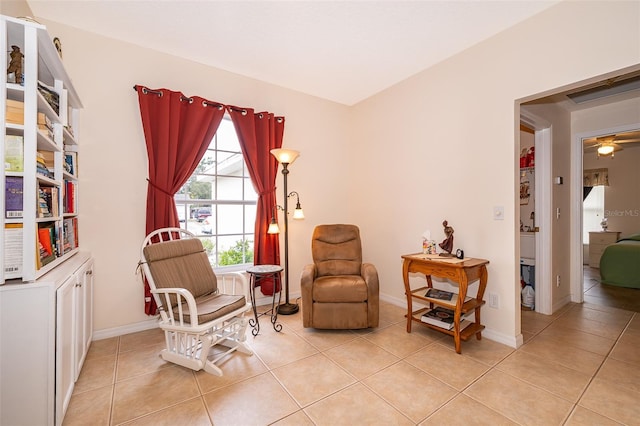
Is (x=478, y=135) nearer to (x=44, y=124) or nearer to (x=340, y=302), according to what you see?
(x=340, y=302)

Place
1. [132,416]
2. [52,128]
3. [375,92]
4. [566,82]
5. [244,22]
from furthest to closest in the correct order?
1. [375,92]
2. [244,22]
3. [566,82]
4. [52,128]
5. [132,416]

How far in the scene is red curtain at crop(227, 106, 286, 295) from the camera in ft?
10.3

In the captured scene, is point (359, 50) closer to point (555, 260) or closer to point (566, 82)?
Answer: point (566, 82)

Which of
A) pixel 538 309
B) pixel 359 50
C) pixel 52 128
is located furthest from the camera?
pixel 538 309

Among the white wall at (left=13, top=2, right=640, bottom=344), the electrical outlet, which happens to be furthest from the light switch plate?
the electrical outlet

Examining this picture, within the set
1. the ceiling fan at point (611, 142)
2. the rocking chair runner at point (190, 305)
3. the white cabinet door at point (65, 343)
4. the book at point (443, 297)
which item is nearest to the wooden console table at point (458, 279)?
the book at point (443, 297)

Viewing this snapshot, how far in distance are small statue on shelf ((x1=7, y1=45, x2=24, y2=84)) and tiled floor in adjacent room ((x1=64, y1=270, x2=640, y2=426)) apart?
6.16ft

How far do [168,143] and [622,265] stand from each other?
6224 mm

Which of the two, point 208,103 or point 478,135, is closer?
point 478,135

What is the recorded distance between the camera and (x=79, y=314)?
184 centimetres

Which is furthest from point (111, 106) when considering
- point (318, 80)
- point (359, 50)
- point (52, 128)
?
point (359, 50)

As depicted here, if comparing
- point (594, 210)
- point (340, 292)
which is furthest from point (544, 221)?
point (594, 210)

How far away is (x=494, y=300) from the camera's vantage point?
2477 mm

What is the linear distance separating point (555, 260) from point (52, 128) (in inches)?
190
